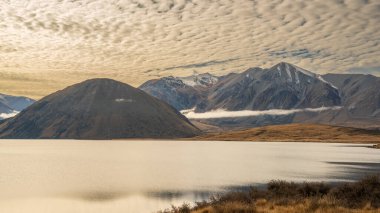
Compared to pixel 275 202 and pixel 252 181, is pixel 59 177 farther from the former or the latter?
pixel 275 202

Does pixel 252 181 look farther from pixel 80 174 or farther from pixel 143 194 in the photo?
pixel 80 174

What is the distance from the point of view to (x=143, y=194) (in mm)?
51406

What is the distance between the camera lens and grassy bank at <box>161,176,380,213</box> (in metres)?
30.4

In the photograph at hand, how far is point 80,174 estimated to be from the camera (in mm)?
77188

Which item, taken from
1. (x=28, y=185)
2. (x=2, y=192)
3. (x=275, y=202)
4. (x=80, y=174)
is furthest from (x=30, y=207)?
(x=80, y=174)

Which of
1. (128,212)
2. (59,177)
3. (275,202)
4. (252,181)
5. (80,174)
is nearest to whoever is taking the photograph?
(275,202)

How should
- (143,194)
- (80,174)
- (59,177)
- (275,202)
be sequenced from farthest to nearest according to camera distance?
1. (80,174)
2. (59,177)
3. (143,194)
4. (275,202)

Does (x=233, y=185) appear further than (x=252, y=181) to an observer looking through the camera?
No

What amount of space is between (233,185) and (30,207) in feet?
89.0

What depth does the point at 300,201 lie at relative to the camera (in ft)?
114

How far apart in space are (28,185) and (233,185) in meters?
28.6

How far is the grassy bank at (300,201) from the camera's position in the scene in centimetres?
3039

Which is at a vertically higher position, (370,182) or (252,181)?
(370,182)

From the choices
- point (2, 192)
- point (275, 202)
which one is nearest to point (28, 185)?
point (2, 192)
